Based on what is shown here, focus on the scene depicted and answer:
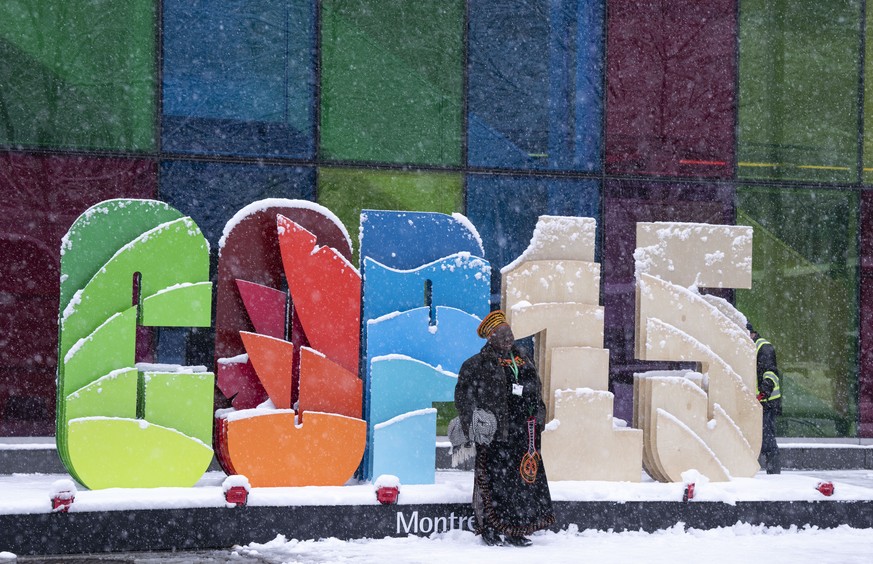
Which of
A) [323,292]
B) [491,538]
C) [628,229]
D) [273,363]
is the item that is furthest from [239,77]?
[491,538]

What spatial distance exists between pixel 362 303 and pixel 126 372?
6.11 feet

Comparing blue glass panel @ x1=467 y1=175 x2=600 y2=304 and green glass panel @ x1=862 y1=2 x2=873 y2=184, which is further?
green glass panel @ x1=862 y1=2 x2=873 y2=184

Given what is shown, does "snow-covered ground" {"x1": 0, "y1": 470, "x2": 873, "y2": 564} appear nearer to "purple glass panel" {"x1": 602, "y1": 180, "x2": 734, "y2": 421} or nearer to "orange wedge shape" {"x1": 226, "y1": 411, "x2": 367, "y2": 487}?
"orange wedge shape" {"x1": 226, "y1": 411, "x2": 367, "y2": 487}

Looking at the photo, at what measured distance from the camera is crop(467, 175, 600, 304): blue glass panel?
11414 mm

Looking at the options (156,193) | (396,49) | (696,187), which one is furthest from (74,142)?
(696,187)

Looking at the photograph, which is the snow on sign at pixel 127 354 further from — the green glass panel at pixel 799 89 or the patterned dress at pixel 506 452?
the green glass panel at pixel 799 89

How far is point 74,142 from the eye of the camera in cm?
1061

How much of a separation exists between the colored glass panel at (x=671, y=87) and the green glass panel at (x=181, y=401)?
569 cm

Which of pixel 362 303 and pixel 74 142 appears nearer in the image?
pixel 362 303

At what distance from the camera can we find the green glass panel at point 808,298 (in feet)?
39.3

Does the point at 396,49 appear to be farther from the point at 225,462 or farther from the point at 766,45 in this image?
the point at 225,462

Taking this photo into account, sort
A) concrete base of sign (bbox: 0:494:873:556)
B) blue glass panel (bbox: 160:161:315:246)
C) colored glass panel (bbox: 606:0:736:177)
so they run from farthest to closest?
colored glass panel (bbox: 606:0:736:177) → blue glass panel (bbox: 160:161:315:246) → concrete base of sign (bbox: 0:494:873:556)

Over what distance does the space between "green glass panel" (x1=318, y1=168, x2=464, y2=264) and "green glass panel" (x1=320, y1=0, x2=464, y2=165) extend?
0.60ft

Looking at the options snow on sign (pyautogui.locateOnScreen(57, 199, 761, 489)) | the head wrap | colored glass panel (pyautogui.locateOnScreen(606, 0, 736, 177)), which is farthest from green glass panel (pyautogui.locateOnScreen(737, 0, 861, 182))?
the head wrap
